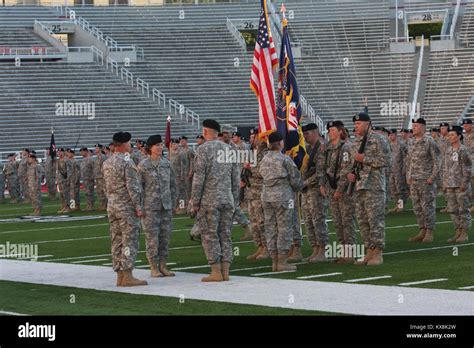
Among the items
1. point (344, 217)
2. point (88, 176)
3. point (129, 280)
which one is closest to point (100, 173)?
point (88, 176)

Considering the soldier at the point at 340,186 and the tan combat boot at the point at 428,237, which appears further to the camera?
the tan combat boot at the point at 428,237

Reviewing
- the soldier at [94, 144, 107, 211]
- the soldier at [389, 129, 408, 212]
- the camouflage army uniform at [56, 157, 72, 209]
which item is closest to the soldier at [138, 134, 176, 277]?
the soldier at [389, 129, 408, 212]

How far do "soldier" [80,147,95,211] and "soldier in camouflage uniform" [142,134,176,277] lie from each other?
1722cm

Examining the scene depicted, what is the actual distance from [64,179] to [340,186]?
60.1 feet

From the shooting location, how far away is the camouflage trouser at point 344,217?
16.8 meters

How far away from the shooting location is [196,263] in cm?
1747

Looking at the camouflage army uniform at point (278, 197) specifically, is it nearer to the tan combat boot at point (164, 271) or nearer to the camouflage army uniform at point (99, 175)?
the tan combat boot at point (164, 271)

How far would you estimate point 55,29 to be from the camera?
53875mm

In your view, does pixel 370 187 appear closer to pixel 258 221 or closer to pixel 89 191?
pixel 258 221

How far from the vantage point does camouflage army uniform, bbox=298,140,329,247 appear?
1711 cm

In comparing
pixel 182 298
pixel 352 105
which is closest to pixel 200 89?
pixel 352 105

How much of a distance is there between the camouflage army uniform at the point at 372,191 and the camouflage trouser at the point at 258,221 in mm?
1793

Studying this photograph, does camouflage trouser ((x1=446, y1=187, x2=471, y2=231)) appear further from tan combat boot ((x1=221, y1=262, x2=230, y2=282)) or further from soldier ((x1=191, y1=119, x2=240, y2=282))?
tan combat boot ((x1=221, y1=262, x2=230, y2=282))

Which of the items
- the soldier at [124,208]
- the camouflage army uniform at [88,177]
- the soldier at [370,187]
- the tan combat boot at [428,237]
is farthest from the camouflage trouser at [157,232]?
the camouflage army uniform at [88,177]
